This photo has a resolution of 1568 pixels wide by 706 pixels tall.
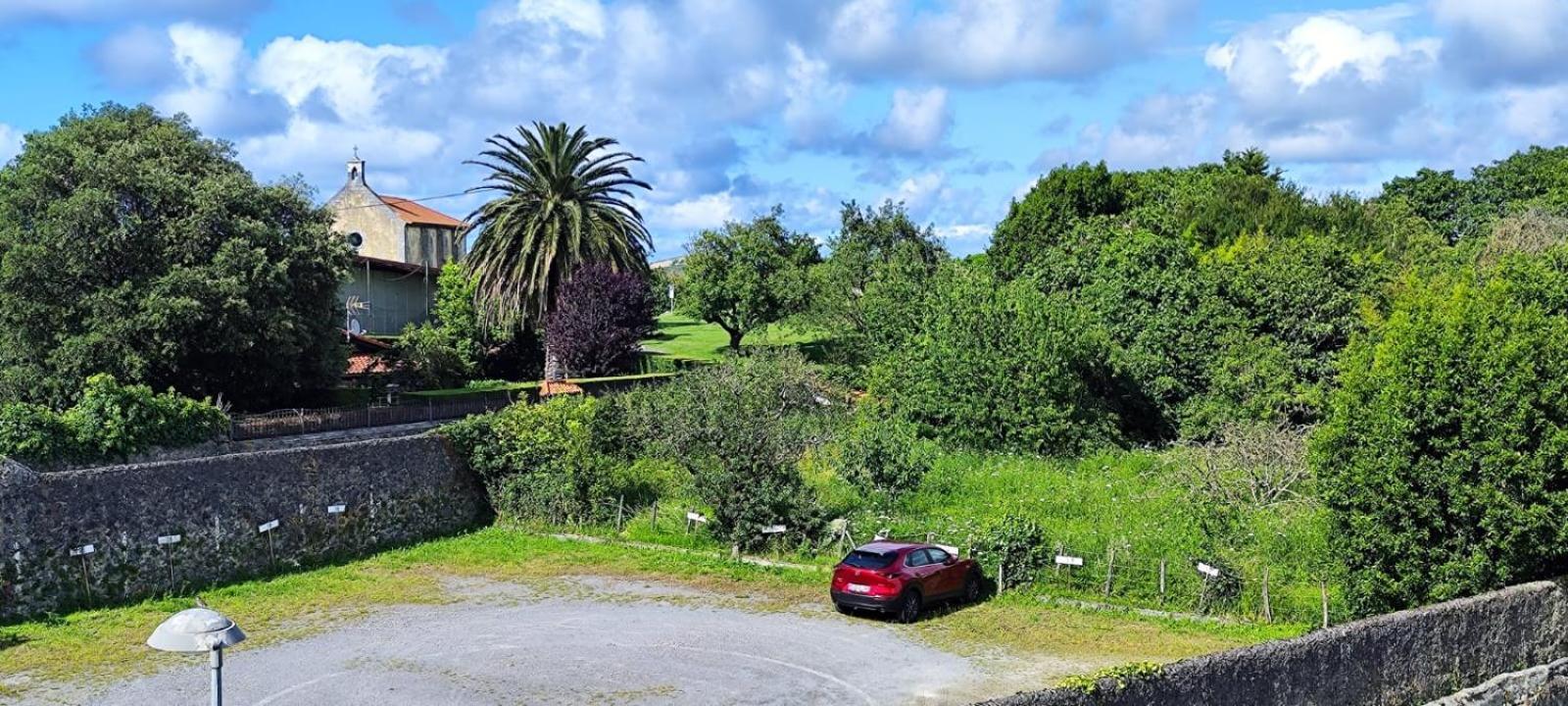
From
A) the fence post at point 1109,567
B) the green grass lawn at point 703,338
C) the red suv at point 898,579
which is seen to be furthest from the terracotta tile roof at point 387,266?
the fence post at point 1109,567

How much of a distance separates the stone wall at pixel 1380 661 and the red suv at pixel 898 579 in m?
8.17

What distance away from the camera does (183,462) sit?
24.2m

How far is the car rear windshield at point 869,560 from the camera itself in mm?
21750

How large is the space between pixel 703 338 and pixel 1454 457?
62.9 m

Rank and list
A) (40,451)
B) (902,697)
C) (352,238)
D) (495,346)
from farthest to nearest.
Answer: (352,238) → (495,346) → (40,451) → (902,697)

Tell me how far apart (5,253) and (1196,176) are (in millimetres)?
56552

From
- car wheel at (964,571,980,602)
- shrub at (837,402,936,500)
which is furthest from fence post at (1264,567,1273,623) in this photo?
shrub at (837,402,936,500)

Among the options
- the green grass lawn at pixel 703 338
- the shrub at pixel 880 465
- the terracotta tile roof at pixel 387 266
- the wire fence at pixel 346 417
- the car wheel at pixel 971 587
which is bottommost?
the car wheel at pixel 971 587

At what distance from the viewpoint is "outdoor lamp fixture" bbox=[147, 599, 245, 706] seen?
11.3 meters

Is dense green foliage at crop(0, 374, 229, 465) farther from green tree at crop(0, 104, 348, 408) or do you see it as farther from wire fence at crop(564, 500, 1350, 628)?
wire fence at crop(564, 500, 1350, 628)

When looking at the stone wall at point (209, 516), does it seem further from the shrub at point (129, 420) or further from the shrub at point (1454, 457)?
the shrub at point (1454, 457)

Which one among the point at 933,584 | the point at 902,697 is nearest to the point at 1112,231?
the point at 933,584

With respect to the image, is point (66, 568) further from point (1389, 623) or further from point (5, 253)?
point (1389, 623)

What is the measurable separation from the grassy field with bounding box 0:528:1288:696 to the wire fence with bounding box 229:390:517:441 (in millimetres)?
7467
